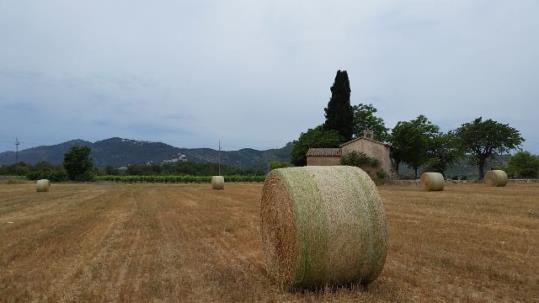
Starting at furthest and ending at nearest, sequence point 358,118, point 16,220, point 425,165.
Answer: point 358,118
point 425,165
point 16,220

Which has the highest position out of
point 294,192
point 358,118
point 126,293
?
point 358,118

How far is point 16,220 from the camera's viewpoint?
17.6 m

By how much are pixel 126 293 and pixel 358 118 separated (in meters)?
80.1

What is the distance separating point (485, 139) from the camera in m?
72.9

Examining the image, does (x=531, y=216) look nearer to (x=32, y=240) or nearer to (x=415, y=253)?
(x=415, y=253)

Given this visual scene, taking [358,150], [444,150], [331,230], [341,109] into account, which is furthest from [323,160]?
[331,230]

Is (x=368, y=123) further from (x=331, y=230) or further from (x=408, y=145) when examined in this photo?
(x=331, y=230)

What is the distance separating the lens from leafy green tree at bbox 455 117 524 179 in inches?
2800

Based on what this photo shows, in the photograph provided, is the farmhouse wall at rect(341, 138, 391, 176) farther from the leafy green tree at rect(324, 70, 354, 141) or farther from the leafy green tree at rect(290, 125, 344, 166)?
the leafy green tree at rect(324, 70, 354, 141)

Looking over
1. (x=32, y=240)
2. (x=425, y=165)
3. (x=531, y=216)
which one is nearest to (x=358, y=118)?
(x=425, y=165)

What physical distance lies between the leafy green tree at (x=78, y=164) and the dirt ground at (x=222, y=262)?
68.8 metres

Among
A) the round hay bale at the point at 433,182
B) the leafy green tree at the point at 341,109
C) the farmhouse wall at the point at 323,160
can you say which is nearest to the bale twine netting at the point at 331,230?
the round hay bale at the point at 433,182

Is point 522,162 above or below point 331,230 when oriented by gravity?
above

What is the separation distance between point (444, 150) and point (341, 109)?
1876 cm
